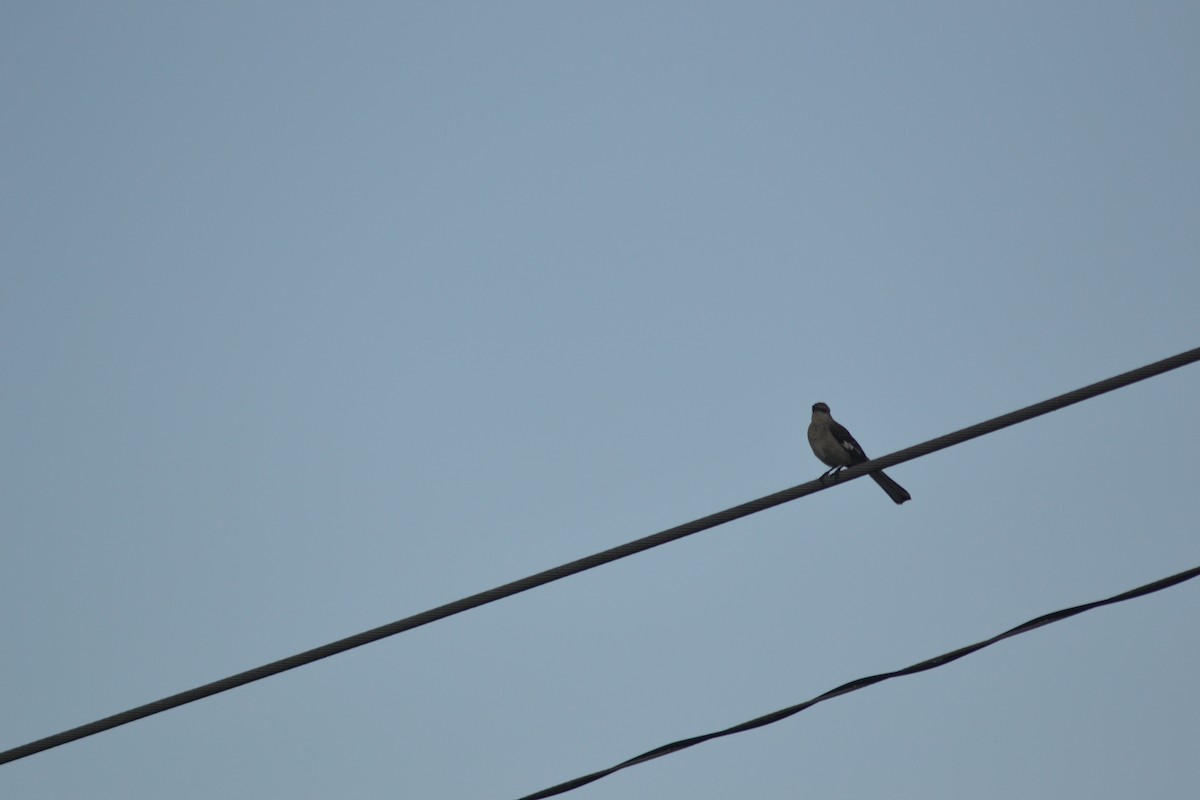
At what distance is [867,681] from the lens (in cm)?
549

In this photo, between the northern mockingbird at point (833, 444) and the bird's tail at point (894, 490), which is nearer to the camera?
the bird's tail at point (894, 490)

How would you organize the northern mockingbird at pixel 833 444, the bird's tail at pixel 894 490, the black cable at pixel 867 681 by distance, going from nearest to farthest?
the black cable at pixel 867 681 → the bird's tail at pixel 894 490 → the northern mockingbird at pixel 833 444

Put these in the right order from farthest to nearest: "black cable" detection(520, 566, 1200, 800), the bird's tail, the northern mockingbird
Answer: the northern mockingbird < the bird's tail < "black cable" detection(520, 566, 1200, 800)

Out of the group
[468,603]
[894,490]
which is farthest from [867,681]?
[894,490]

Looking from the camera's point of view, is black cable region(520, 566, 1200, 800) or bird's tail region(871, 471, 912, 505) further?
bird's tail region(871, 471, 912, 505)

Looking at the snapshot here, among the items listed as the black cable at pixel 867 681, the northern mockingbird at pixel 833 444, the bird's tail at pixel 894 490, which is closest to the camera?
the black cable at pixel 867 681

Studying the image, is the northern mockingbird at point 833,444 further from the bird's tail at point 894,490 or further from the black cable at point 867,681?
the black cable at point 867,681

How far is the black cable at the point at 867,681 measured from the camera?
17.5 feet

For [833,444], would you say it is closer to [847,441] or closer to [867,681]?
[847,441]

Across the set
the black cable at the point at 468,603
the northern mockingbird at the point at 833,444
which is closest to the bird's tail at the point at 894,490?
the northern mockingbird at the point at 833,444

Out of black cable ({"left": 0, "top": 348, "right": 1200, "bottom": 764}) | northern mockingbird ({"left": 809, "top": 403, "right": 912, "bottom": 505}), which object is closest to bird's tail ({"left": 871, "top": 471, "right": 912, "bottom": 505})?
northern mockingbird ({"left": 809, "top": 403, "right": 912, "bottom": 505})

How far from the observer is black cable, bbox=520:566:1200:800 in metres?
5.34

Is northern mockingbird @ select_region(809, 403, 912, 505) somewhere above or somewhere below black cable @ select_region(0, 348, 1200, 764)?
above

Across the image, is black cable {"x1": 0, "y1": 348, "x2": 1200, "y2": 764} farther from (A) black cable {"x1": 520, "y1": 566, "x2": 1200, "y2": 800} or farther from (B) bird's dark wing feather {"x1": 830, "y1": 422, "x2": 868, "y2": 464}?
(B) bird's dark wing feather {"x1": 830, "y1": 422, "x2": 868, "y2": 464}
